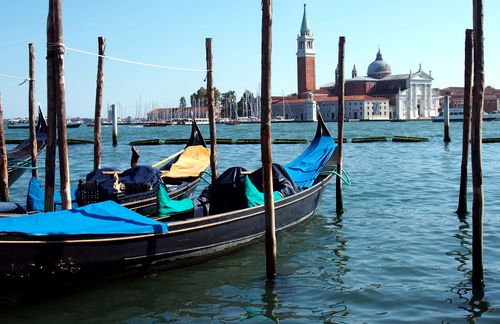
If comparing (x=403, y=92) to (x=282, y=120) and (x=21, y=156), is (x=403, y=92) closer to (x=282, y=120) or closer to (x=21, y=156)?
(x=282, y=120)

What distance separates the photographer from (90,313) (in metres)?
5.04

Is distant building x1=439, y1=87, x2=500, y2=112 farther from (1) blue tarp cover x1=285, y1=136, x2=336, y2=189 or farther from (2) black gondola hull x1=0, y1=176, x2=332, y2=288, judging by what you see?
(2) black gondola hull x1=0, y1=176, x2=332, y2=288

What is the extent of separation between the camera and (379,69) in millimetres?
96062

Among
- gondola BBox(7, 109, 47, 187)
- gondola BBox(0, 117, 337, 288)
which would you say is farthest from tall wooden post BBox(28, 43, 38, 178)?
gondola BBox(0, 117, 337, 288)

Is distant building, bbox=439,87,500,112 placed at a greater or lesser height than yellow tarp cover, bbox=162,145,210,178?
greater

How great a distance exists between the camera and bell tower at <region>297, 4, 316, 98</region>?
89.3 meters

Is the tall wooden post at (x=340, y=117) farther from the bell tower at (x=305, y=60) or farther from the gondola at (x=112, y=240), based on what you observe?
the bell tower at (x=305, y=60)

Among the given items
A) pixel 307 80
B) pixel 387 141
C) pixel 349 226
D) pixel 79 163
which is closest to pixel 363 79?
pixel 307 80

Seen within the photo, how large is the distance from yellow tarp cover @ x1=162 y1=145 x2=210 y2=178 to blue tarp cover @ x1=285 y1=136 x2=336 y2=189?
68.7 inches

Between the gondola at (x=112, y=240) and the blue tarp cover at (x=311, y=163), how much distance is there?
189cm

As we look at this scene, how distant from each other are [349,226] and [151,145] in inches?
961

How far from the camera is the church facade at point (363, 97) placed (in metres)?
87.6

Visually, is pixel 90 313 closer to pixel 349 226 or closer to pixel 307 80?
pixel 349 226

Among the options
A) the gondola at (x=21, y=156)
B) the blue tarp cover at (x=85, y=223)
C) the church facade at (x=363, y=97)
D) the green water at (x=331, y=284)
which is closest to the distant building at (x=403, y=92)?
the church facade at (x=363, y=97)
